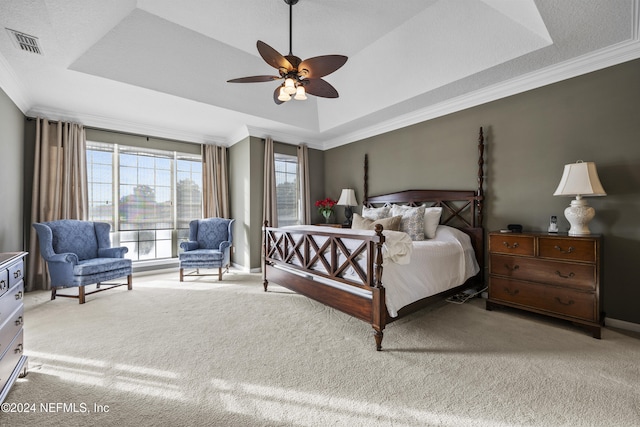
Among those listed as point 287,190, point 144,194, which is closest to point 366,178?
point 287,190

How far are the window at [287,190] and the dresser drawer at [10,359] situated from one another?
4052 mm

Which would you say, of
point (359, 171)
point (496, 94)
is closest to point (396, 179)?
point (359, 171)

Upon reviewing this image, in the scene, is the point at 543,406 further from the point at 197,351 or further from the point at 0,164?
the point at 0,164

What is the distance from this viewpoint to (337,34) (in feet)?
11.0

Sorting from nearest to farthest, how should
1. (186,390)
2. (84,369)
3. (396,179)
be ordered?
(186,390) < (84,369) < (396,179)

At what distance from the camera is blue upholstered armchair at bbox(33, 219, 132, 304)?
A: 133 inches

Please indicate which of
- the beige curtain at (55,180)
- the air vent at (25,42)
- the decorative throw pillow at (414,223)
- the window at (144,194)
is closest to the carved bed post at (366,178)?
the decorative throw pillow at (414,223)

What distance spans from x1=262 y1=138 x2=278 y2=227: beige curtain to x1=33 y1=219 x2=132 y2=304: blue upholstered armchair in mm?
2354

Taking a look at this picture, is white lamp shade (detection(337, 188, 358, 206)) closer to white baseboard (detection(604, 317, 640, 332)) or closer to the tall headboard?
the tall headboard

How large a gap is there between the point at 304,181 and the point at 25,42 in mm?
4191

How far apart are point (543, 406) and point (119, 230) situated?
19.4 feet

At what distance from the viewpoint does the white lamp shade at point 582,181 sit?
8.14 ft

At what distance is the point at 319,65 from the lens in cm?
246

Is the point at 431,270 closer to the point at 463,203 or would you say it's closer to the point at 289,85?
the point at 463,203
